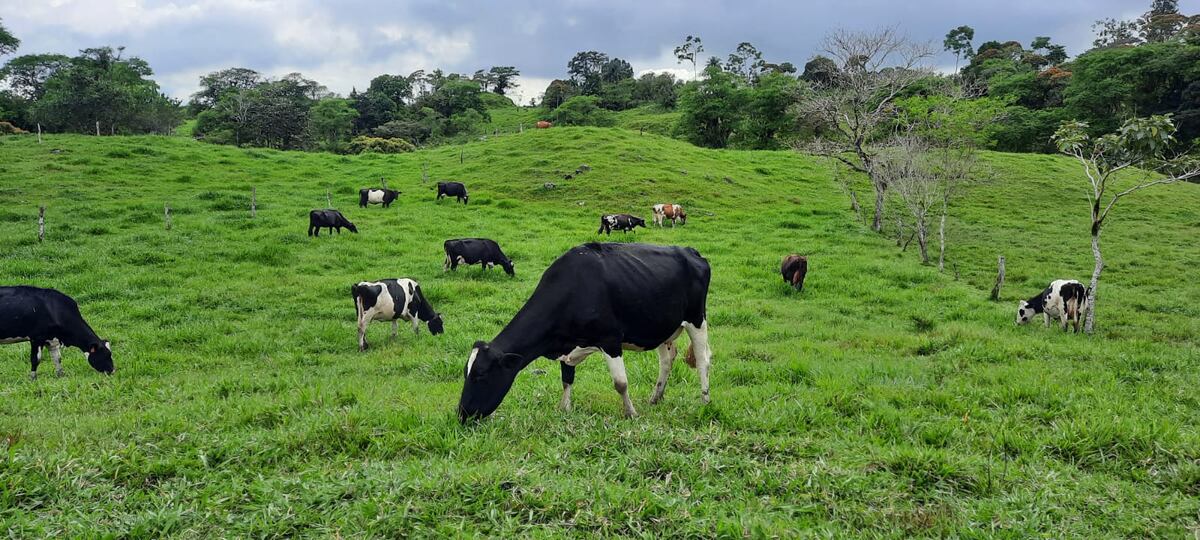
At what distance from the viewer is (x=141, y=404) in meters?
7.10

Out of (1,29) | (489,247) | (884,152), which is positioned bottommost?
(489,247)

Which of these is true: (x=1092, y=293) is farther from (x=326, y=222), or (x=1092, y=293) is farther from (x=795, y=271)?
(x=326, y=222)

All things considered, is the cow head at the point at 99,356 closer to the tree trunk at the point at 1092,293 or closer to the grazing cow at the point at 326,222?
the grazing cow at the point at 326,222

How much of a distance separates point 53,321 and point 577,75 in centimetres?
12486

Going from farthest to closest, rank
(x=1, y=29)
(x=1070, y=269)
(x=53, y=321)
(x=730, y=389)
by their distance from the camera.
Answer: (x=1, y=29)
(x=1070, y=269)
(x=53, y=321)
(x=730, y=389)

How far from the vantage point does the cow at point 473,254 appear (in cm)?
1675

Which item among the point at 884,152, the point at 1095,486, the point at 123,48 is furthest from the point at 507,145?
the point at 123,48

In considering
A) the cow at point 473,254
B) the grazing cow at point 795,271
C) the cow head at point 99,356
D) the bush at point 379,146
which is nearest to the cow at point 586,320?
the cow head at point 99,356

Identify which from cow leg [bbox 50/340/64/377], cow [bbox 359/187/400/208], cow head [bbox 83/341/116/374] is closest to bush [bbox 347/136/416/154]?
cow [bbox 359/187/400/208]

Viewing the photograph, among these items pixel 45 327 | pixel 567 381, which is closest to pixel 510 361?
pixel 567 381

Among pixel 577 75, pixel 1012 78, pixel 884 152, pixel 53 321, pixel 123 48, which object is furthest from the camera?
pixel 577 75

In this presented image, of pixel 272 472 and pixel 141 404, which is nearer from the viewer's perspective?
pixel 272 472

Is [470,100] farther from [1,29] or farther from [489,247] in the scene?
[489,247]

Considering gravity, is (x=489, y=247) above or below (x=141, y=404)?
above
